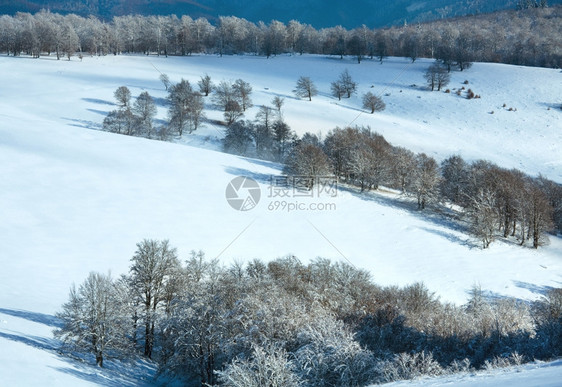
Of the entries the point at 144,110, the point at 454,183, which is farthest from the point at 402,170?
the point at 144,110

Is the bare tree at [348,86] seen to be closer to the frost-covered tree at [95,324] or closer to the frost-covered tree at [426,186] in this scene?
the frost-covered tree at [426,186]

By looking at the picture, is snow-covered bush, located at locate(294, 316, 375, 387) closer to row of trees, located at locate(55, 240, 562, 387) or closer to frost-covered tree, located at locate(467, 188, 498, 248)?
row of trees, located at locate(55, 240, 562, 387)

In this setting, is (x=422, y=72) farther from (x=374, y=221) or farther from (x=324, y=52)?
(x=374, y=221)

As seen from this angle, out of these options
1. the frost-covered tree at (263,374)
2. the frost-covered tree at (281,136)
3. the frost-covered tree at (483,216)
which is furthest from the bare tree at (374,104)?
the frost-covered tree at (263,374)

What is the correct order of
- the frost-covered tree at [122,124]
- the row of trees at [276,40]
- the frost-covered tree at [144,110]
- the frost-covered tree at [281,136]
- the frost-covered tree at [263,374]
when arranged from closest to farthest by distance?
the frost-covered tree at [263,374], the frost-covered tree at [122,124], the frost-covered tree at [144,110], the frost-covered tree at [281,136], the row of trees at [276,40]

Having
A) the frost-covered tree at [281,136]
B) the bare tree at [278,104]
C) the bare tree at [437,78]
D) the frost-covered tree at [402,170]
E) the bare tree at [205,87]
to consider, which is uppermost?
the bare tree at [437,78]

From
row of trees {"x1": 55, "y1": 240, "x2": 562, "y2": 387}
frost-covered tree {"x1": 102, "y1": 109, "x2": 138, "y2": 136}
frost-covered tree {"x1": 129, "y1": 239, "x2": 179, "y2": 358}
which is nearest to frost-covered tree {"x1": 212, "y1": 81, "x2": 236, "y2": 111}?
frost-covered tree {"x1": 102, "y1": 109, "x2": 138, "y2": 136}
